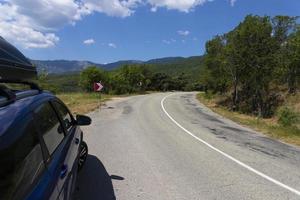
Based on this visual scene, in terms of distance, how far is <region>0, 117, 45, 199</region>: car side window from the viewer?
2.59 m

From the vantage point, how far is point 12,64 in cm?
514

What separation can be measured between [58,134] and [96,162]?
385 cm

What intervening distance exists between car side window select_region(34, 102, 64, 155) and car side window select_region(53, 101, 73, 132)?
0.34 metres

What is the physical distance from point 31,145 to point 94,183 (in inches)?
136

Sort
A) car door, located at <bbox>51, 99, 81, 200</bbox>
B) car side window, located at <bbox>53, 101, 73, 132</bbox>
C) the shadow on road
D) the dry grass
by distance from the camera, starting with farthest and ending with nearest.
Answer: the dry grass, the shadow on road, car side window, located at <bbox>53, 101, 73, 132</bbox>, car door, located at <bbox>51, 99, 81, 200</bbox>

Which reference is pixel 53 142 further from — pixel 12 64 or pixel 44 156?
pixel 12 64

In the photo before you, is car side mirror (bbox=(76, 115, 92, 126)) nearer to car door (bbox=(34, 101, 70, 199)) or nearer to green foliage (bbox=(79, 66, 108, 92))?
car door (bbox=(34, 101, 70, 199))

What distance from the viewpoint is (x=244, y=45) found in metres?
32.6

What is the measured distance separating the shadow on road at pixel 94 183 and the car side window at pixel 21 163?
8.29 ft

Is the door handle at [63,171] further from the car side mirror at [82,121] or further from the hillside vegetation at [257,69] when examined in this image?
the hillside vegetation at [257,69]

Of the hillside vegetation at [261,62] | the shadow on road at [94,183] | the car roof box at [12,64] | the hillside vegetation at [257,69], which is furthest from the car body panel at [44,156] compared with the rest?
the hillside vegetation at [261,62]

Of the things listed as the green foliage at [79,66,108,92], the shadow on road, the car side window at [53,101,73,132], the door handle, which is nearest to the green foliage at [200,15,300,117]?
the shadow on road

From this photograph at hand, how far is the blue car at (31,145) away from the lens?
8.86 ft

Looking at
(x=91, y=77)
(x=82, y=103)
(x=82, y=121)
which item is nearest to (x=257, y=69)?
(x=82, y=103)
